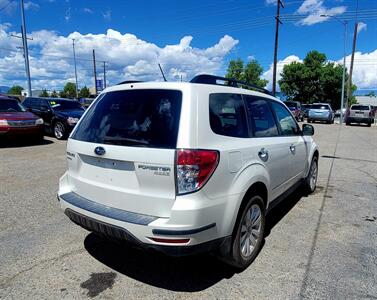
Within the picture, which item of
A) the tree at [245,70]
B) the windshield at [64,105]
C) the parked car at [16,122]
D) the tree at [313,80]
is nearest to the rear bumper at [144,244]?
the parked car at [16,122]

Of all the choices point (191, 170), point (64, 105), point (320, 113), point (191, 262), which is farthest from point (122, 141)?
point (320, 113)

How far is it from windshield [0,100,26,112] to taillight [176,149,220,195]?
1097 centimetres

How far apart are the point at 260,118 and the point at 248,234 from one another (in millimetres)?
1346

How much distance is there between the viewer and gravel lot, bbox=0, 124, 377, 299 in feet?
9.53

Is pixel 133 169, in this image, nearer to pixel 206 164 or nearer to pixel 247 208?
pixel 206 164

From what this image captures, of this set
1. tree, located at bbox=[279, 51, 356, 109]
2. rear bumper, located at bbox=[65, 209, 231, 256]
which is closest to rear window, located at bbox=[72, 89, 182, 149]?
rear bumper, located at bbox=[65, 209, 231, 256]

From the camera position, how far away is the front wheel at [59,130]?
1305 centimetres

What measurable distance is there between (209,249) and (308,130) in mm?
3492

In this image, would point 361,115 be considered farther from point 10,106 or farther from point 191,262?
point 191,262

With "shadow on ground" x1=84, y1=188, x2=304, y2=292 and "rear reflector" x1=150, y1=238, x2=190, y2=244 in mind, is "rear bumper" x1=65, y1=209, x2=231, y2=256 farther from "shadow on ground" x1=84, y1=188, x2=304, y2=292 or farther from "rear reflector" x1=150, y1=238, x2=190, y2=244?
"shadow on ground" x1=84, y1=188, x2=304, y2=292

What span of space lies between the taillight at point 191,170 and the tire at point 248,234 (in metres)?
0.69

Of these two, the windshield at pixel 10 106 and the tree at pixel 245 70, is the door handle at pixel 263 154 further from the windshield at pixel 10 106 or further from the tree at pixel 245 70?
the tree at pixel 245 70

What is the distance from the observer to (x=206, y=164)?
2.62m

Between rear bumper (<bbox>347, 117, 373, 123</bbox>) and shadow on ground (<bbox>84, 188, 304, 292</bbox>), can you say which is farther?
rear bumper (<bbox>347, 117, 373, 123</bbox>)
